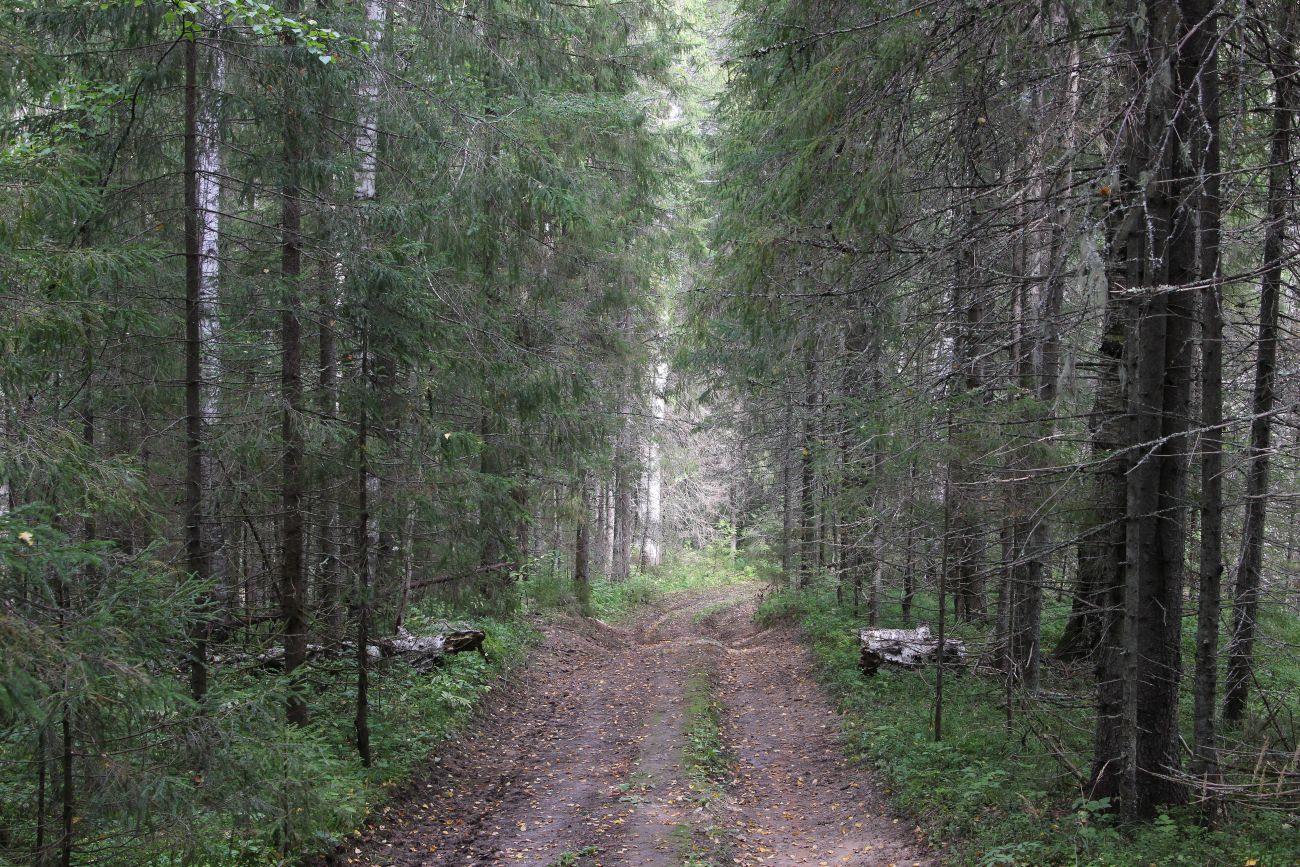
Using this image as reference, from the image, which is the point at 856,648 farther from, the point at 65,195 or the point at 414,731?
the point at 65,195

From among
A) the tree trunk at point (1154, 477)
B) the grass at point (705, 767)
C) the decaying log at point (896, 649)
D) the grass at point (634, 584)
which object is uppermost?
the tree trunk at point (1154, 477)

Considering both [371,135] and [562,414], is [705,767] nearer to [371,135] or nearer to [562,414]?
[562,414]

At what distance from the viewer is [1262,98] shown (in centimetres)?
654

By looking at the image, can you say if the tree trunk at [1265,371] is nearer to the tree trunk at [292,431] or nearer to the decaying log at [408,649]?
the tree trunk at [292,431]

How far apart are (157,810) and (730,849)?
495 cm

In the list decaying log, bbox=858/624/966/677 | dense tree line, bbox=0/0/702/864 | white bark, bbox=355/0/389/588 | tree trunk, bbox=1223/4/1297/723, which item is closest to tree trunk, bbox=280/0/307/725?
dense tree line, bbox=0/0/702/864

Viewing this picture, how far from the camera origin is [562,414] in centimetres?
1418

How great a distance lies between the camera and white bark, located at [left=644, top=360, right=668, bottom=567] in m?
24.9

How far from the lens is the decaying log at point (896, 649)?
12375 mm

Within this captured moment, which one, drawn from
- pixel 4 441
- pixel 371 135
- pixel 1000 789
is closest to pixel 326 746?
pixel 4 441

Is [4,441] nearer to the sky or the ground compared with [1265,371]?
nearer to the ground

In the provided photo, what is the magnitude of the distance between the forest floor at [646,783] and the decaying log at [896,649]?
0.99 m

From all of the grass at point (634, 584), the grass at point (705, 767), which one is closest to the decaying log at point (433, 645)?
the grass at point (634, 584)

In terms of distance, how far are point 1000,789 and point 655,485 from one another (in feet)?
74.9
